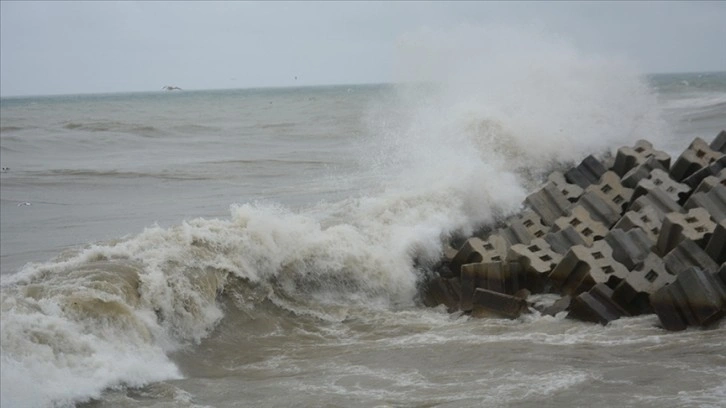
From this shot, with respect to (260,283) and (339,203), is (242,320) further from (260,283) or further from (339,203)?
(339,203)

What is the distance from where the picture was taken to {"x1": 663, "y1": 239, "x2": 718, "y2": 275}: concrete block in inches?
360

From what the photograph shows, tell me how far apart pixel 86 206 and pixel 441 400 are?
12784 mm

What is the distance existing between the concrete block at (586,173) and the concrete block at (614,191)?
1.31 m

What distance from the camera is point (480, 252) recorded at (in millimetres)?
10578

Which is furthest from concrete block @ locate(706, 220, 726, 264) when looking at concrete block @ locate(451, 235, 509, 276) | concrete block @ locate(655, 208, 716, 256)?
concrete block @ locate(451, 235, 509, 276)

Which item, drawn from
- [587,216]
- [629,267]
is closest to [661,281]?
[629,267]

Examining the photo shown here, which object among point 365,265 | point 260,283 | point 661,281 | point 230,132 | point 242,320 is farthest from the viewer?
point 230,132

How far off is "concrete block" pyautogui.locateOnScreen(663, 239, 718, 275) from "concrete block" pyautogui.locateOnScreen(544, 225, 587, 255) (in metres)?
1.47

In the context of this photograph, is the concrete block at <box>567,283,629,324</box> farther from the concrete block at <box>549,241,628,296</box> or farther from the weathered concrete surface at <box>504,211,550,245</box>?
the weathered concrete surface at <box>504,211,550,245</box>

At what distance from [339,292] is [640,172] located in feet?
15.7

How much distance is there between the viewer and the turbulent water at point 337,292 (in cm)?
716

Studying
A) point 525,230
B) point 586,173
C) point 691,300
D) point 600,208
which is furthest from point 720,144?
point 691,300

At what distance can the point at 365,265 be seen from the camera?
36.8ft

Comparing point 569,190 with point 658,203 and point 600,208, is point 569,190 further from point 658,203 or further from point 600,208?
point 658,203
